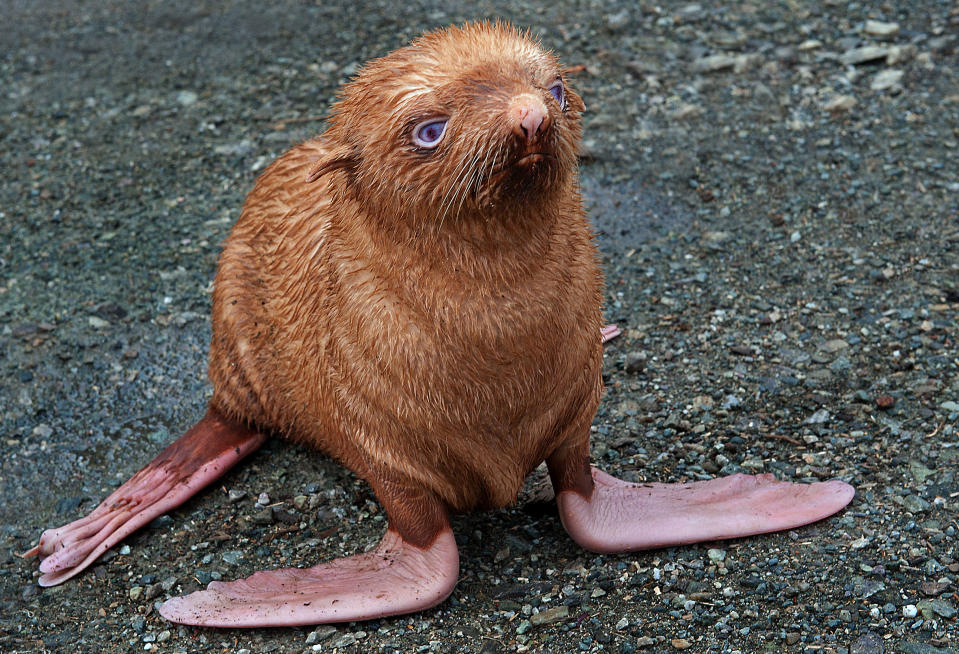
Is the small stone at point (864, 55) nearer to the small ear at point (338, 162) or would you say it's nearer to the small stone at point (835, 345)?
the small stone at point (835, 345)

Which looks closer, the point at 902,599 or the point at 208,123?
the point at 902,599

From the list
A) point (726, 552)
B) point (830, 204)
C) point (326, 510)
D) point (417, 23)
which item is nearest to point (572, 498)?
point (726, 552)

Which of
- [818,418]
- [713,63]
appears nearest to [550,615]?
[818,418]

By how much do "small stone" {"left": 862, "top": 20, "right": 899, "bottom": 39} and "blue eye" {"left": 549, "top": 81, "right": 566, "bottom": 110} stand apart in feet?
15.2

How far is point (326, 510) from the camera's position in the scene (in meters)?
4.04

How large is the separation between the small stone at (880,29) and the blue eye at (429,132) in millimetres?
4943

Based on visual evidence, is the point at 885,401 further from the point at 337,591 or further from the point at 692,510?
the point at 337,591

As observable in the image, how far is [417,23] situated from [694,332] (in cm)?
362

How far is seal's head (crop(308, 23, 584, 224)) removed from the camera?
2.77m

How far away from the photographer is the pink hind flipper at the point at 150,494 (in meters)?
3.90

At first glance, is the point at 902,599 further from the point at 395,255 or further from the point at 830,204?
the point at 830,204

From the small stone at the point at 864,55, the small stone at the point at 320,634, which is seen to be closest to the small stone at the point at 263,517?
the small stone at the point at 320,634

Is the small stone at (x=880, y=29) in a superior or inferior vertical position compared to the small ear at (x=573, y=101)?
inferior

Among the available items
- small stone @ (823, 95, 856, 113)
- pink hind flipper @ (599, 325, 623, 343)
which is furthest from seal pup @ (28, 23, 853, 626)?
small stone @ (823, 95, 856, 113)
